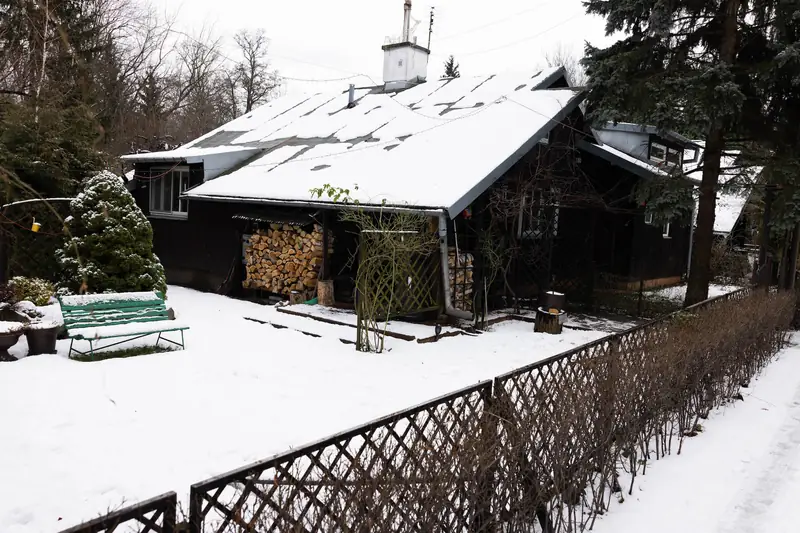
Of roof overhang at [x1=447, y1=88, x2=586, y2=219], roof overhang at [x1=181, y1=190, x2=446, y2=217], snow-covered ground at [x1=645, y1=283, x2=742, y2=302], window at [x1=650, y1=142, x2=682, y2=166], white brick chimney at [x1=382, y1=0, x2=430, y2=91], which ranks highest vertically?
white brick chimney at [x1=382, y1=0, x2=430, y2=91]

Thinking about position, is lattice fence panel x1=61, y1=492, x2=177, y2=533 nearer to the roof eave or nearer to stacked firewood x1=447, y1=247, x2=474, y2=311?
the roof eave

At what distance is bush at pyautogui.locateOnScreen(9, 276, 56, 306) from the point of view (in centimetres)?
916

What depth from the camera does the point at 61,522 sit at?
12.2 feet

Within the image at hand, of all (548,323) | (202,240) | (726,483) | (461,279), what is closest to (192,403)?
(726,483)

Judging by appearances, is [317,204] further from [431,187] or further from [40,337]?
[40,337]

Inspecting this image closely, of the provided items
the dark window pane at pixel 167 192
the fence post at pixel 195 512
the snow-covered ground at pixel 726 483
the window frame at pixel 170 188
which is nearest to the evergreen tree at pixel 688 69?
the snow-covered ground at pixel 726 483

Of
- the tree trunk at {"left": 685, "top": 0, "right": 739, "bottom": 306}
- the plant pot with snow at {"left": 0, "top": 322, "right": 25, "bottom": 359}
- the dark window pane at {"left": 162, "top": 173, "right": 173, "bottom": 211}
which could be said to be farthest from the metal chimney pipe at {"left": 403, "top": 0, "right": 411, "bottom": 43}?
the plant pot with snow at {"left": 0, "top": 322, "right": 25, "bottom": 359}

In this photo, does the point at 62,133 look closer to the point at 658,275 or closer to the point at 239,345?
the point at 239,345

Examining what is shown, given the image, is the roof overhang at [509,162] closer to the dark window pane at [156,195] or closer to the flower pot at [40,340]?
the flower pot at [40,340]

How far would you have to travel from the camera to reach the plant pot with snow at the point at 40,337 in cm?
714

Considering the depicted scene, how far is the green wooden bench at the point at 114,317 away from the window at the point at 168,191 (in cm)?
677

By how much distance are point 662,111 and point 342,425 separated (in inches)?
328

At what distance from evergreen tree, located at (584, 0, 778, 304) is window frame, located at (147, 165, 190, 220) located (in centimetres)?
995

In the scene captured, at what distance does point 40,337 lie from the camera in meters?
7.19
